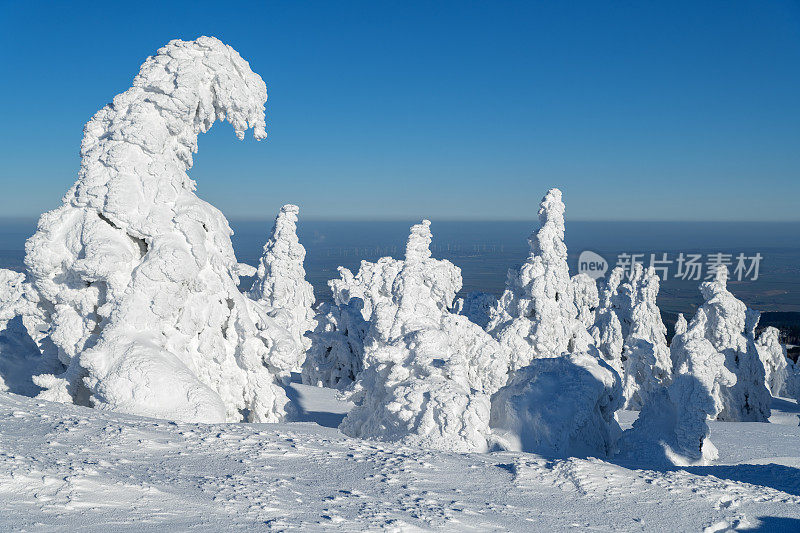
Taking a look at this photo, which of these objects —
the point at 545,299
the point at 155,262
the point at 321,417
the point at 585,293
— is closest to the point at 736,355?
the point at 545,299

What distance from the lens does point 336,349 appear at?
25281 mm

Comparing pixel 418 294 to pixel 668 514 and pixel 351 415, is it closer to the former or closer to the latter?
pixel 351 415

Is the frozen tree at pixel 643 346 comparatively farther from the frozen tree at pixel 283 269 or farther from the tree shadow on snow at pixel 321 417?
the frozen tree at pixel 283 269

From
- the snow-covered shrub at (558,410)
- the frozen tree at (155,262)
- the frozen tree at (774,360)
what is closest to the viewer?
the frozen tree at (155,262)

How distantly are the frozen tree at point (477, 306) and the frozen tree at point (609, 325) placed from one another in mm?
5707

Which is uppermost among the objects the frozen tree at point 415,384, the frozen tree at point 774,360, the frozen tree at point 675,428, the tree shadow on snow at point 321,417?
the frozen tree at point 415,384

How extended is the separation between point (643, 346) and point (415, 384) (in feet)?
68.1

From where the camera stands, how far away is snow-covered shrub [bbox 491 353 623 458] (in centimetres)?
1149

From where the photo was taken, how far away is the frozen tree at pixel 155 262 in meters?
10.2

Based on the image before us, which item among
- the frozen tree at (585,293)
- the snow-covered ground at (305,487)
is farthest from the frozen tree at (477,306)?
the snow-covered ground at (305,487)

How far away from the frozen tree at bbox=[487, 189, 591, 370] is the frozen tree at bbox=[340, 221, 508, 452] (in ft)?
29.0

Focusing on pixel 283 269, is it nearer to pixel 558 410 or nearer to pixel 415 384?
pixel 415 384

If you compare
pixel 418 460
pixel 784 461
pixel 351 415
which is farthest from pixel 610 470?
pixel 784 461

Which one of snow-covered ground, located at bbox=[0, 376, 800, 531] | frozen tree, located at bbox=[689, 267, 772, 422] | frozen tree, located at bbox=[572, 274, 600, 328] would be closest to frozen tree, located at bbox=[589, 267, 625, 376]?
frozen tree, located at bbox=[572, 274, 600, 328]
